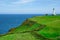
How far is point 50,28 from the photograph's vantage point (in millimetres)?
36156

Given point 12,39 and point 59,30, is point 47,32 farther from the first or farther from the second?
point 12,39

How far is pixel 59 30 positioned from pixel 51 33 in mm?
2180

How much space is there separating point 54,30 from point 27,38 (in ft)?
21.4

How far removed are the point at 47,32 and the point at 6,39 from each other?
7.37 metres

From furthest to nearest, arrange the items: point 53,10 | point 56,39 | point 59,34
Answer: point 53,10
point 59,34
point 56,39

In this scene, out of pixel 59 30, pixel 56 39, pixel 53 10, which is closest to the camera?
pixel 56 39

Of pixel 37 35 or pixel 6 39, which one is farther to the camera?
pixel 37 35

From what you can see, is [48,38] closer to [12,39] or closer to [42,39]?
[42,39]

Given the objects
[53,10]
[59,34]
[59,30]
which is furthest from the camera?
[53,10]

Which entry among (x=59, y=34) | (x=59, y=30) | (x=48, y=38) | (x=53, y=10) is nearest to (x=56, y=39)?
(x=48, y=38)

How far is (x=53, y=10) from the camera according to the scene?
59.6m

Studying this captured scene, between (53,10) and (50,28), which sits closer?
(50,28)

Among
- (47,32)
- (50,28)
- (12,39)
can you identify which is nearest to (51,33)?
(47,32)

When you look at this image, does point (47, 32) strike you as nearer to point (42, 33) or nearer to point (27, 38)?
point (42, 33)
